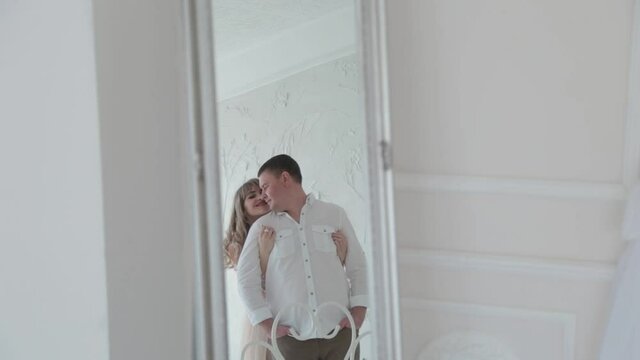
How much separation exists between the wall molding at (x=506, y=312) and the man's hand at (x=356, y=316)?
11 cm

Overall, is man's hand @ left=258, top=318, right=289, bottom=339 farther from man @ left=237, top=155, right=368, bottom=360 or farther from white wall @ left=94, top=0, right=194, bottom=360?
white wall @ left=94, top=0, right=194, bottom=360

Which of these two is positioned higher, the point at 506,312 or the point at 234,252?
the point at 234,252

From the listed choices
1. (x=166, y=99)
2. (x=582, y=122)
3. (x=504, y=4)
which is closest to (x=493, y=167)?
(x=582, y=122)

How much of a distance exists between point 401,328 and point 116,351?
0.53 meters

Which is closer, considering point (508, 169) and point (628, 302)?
point (628, 302)

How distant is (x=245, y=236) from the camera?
5.46ft

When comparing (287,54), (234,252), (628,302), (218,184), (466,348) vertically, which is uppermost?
(287,54)

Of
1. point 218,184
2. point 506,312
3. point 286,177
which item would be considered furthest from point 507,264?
point 218,184

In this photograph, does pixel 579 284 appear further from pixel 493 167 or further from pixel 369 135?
pixel 369 135

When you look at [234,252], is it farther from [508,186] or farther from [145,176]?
[508,186]

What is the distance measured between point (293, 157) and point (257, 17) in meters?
0.27

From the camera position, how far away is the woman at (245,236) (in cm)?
166

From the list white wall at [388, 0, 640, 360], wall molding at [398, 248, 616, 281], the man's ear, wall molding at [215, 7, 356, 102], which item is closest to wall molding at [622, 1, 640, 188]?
white wall at [388, 0, 640, 360]

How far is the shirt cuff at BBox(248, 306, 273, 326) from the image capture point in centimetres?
167
